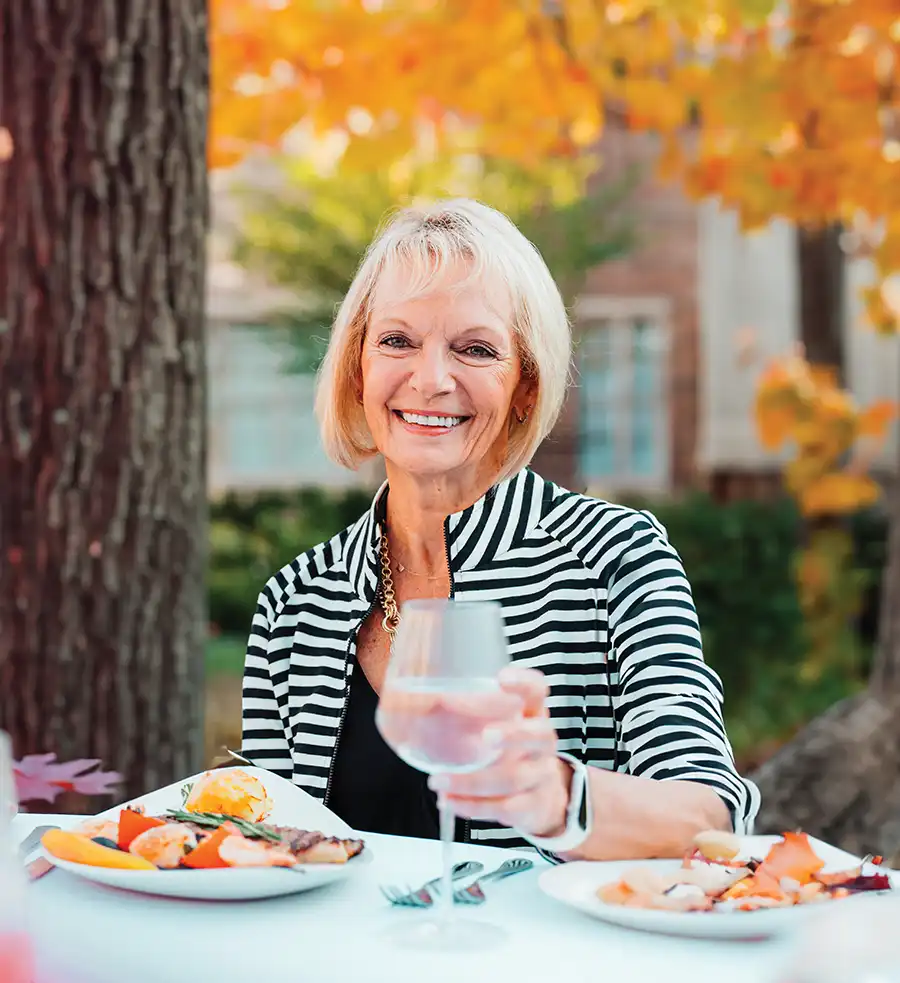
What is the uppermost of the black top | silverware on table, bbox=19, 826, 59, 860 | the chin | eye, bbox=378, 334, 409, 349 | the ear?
eye, bbox=378, 334, 409, 349

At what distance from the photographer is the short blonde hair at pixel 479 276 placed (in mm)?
2107

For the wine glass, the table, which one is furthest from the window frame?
the wine glass

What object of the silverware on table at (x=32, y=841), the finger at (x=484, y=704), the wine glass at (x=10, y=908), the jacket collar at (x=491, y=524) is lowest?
the silverware on table at (x=32, y=841)

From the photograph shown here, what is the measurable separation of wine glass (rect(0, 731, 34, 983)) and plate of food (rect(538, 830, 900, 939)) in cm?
49

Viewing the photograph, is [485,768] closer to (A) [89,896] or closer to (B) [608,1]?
(A) [89,896]

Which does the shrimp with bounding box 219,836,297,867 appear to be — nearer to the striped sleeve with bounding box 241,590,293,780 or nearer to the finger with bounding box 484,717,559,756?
the finger with bounding box 484,717,559,756

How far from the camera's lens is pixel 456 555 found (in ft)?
7.15

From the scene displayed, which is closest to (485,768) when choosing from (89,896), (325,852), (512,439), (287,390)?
(325,852)

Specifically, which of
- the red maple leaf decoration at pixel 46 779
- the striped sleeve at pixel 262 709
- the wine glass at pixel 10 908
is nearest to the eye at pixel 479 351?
the striped sleeve at pixel 262 709

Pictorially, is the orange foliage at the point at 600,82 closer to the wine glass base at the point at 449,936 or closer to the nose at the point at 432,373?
the nose at the point at 432,373

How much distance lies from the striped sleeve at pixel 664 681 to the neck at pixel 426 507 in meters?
0.30

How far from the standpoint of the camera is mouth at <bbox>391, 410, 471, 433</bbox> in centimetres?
216

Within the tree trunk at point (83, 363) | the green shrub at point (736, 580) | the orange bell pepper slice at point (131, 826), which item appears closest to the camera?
the orange bell pepper slice at point (131, 826)

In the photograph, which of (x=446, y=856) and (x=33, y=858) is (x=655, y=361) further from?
(x=446, y=856)
